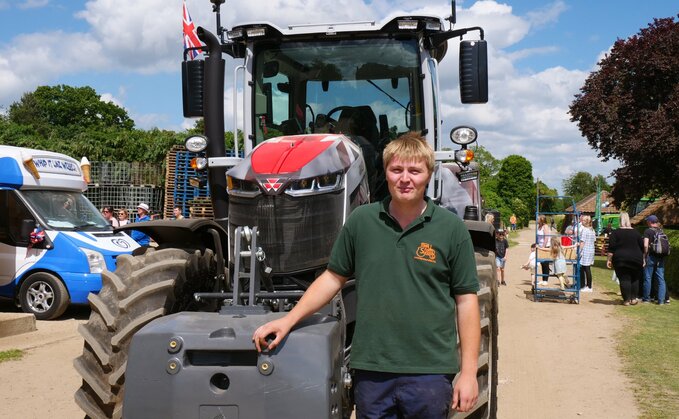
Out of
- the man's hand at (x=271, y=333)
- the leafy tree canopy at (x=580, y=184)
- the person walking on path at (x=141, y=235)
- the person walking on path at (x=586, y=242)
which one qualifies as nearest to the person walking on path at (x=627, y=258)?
the person walking on path at (x=586, y=242)

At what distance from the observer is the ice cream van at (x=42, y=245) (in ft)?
39.4

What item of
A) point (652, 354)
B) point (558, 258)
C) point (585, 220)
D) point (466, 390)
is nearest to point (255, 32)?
point (466, 390)

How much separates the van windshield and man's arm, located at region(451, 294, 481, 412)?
10422 millimetres

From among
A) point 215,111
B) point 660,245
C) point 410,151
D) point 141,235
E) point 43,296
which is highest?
point 215,111

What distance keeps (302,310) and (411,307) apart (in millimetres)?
491

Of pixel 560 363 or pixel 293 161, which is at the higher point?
pixel 293 161

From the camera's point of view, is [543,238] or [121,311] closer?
[121,311]

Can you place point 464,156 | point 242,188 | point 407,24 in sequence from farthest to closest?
point 464,156 → point 407,24 → point 242,188

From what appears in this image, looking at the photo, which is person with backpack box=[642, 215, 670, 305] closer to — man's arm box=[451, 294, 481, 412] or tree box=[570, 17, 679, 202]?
tree box=[570, 17, 679, 202]

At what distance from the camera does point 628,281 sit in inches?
593

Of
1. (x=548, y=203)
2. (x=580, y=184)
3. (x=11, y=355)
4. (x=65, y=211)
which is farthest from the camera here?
(x=580, y=184)

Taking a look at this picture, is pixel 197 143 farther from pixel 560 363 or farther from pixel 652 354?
pixel 652 354

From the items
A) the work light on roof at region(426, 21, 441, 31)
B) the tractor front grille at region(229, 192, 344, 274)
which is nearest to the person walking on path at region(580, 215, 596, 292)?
the work light on roof at region(426, 21, 441, 31)

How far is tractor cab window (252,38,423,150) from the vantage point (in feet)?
19.0
